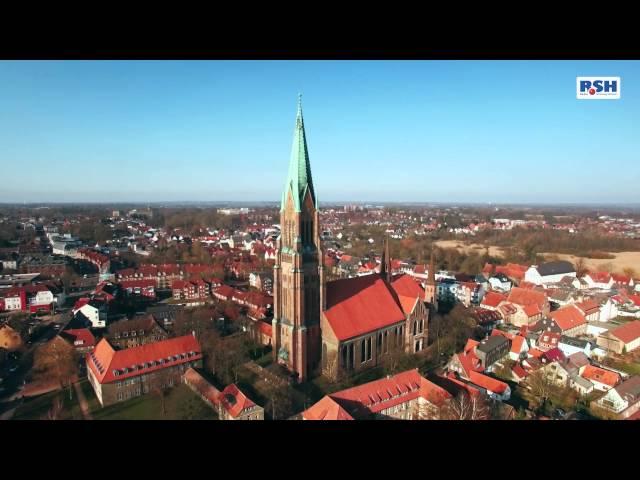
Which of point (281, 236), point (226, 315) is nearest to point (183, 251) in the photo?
point (226, 315)

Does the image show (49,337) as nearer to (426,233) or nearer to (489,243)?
(489,243)

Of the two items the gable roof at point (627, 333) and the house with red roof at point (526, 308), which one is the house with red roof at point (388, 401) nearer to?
the gable roof at point (627, 333)

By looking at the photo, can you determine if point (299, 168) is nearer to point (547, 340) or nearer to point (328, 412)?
point (328, 412)

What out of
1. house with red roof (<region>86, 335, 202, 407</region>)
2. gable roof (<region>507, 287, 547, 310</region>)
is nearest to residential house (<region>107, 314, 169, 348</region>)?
house with red roof (<region>86, 335, 202, 407</region>)
